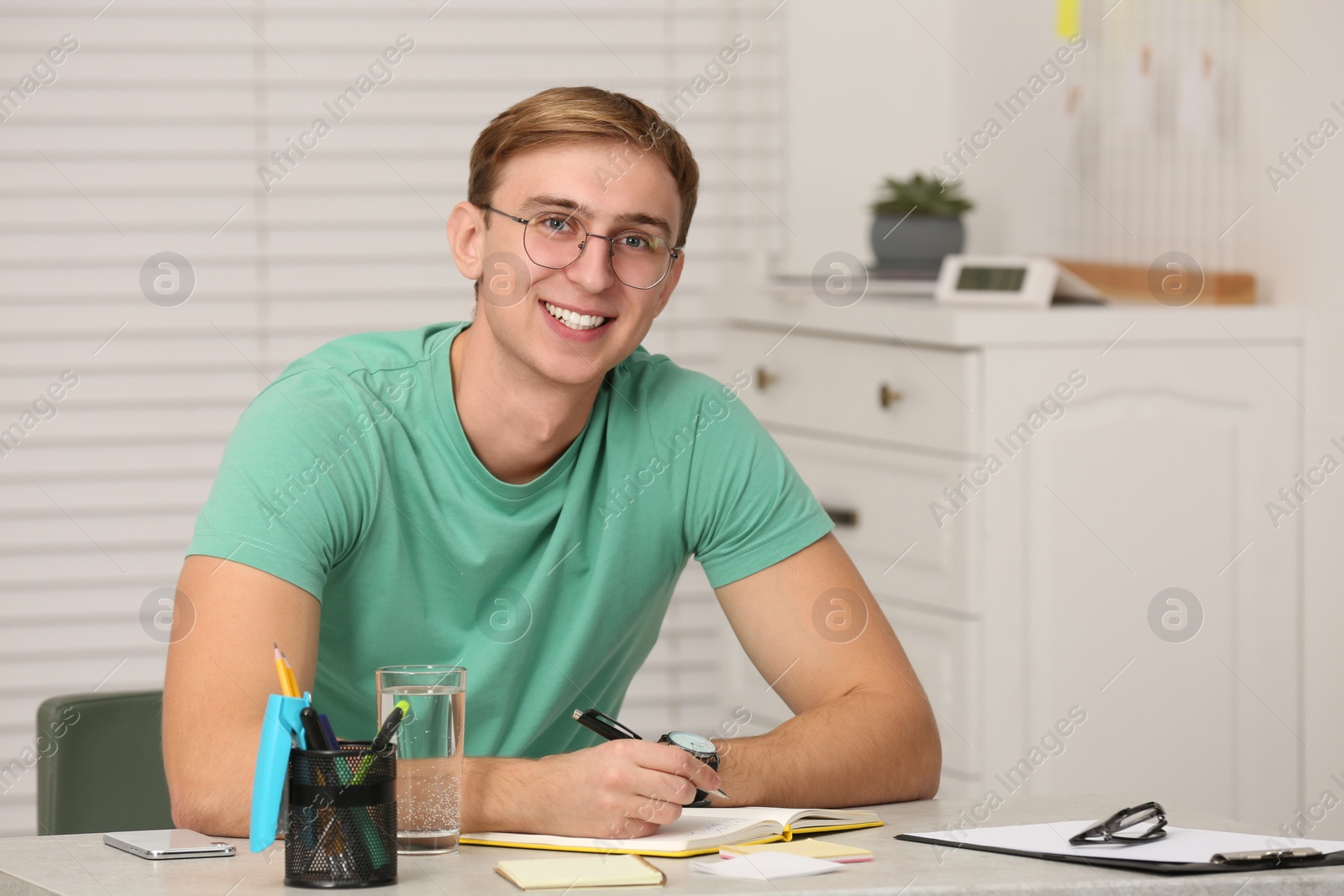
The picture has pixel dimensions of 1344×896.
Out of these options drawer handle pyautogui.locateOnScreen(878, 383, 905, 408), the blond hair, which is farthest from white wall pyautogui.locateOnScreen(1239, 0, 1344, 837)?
the blond hair

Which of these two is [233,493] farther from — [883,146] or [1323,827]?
[883,146]

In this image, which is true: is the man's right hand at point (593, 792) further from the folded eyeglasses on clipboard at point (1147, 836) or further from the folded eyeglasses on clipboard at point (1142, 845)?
the folded eyeglasses on clipboard at point (1147, 836)

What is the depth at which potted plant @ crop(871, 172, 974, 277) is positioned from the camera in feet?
10.5

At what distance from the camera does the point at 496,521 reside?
175 cm

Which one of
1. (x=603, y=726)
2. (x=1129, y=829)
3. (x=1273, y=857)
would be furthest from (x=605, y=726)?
(x=1273, y=857)

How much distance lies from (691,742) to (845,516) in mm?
1573

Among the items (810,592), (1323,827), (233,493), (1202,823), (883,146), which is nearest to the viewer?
(1202,823)

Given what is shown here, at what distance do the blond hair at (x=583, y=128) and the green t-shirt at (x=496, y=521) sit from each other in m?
0.24

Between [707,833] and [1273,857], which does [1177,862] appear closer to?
[1273,857]

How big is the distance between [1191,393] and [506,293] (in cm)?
137

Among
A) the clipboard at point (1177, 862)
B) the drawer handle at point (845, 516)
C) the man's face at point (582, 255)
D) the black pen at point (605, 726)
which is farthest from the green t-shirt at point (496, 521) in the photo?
the drawer handle at point (845, 516)

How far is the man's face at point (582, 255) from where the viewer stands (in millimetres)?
1734

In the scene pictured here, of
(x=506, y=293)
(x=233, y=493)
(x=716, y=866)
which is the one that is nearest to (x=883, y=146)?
(x=506, y=293)

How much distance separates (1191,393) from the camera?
264cm
